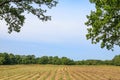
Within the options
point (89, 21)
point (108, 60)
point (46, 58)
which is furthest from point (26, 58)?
point (89, 21)

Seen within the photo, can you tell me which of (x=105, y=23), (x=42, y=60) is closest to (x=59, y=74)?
(x=105, y=23)

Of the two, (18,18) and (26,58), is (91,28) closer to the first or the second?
(18,18)

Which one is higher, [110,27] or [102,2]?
[102,2]

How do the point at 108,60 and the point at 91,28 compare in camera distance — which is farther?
the point at 108,60

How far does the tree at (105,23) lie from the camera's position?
101 feet

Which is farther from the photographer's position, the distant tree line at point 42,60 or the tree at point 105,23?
the distant tree line at point 42,60

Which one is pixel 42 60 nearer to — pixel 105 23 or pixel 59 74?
pixel 59 74

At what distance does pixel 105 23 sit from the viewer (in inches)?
1266

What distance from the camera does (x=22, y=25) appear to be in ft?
83.3

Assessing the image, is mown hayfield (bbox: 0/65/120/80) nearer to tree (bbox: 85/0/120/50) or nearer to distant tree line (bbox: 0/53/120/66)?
tree (bbox: 85/0/120/50)

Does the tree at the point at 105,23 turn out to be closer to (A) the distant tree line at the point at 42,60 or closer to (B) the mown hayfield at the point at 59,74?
(B) the mown hayfield at the point at 59,74

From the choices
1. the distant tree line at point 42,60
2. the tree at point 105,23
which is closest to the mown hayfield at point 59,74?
the tree at point 105,23

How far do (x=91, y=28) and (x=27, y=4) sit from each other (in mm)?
11095

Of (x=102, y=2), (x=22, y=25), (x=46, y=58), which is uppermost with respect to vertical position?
(x=46, y=58)
